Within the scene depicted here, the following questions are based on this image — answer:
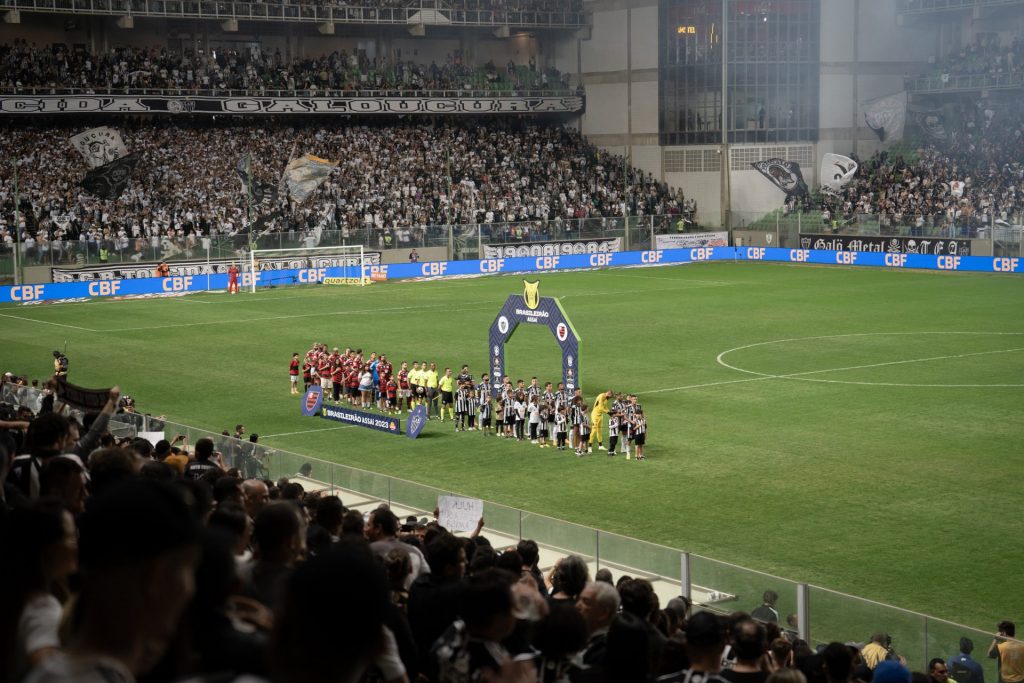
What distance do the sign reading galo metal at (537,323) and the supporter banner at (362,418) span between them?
8.83ft

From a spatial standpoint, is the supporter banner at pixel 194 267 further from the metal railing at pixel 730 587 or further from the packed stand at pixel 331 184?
the metal railing at pixel 730 587

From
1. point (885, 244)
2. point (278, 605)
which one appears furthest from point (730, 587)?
point (885, 244)

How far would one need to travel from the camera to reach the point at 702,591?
13.4m

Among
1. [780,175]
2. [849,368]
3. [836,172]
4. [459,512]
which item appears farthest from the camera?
[780,175]

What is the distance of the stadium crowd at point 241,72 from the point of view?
62.7 metres

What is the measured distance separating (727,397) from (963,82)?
46775 millimetres

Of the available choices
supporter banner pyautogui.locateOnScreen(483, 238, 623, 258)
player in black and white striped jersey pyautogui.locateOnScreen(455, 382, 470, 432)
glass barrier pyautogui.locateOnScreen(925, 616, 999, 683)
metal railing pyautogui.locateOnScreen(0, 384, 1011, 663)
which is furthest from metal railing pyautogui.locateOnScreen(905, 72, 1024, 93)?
glass barrier pyautogui.locateOnScreen(925, 616, 999, 683)

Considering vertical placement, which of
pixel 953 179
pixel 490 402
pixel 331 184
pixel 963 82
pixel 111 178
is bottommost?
pixel 490 402

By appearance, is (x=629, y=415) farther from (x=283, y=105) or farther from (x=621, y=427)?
(x=283, y=105)

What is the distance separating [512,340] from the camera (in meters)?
41.9

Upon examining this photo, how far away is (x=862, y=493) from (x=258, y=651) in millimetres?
19563

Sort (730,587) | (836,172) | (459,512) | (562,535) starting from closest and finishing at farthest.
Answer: (730,587)
(459,512)
(562,535)
(836,172)

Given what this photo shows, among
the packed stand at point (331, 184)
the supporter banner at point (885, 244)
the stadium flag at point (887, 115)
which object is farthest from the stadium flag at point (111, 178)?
the stadium flag at point (887, 115)

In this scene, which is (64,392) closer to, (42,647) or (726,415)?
(726,415)
